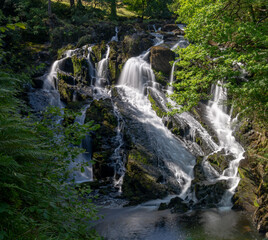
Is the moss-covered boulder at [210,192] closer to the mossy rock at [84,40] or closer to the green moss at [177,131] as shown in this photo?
the green moss at [177,131]

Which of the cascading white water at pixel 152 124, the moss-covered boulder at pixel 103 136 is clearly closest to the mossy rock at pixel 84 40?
the cascading white water at pixel 152 124

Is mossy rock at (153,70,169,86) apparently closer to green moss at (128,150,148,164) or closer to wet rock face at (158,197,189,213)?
green moss at (128,150,148,164)

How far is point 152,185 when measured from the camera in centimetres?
1184

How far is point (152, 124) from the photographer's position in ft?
52.6

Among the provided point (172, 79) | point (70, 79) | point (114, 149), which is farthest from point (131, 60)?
point (114, 149)

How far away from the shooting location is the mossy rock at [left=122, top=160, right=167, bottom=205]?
11.5 metres

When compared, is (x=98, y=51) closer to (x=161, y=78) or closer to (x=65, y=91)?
(x=65, y=91)

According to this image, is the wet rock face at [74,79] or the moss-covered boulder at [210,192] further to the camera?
the wet rock face at [74,79]

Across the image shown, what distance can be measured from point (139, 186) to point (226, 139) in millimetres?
6903

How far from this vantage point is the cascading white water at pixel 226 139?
10561 millimetres

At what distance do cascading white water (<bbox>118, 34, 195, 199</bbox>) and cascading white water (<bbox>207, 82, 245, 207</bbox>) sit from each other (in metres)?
2.02

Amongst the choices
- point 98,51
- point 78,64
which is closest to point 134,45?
point 98,51

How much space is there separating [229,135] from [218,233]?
335 inches

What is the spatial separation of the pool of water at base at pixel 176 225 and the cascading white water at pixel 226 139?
141cm
